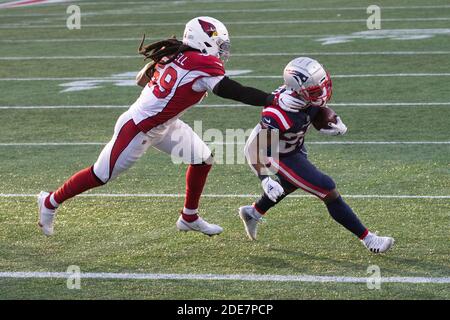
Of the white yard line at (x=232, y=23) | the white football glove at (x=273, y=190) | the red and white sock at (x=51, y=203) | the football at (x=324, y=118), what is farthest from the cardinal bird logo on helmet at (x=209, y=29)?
the white yard line at (x=232, y=23)

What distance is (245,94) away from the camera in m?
5.94

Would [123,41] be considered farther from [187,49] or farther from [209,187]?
[187,49]

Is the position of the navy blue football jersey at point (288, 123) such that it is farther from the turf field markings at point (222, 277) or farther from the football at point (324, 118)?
the turf field markings at point (222, 277)

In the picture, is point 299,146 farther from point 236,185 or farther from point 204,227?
point 236,185

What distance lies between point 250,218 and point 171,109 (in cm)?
82

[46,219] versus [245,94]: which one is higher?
[245,94]

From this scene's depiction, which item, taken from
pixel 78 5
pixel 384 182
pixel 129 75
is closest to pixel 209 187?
pixel 384 182

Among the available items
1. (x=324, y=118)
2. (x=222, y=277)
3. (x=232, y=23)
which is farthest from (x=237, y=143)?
(x=232, y=23)

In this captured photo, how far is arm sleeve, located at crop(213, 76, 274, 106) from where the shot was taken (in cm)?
593

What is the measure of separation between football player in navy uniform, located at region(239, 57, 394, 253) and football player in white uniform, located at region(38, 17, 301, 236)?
0.36 ft

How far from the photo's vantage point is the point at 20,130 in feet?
33.7

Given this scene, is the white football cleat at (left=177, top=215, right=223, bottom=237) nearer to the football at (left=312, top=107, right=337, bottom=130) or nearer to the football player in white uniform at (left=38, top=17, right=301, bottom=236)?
the football player in white uniform at (left=38, top=17, right=301, bottom=236)
